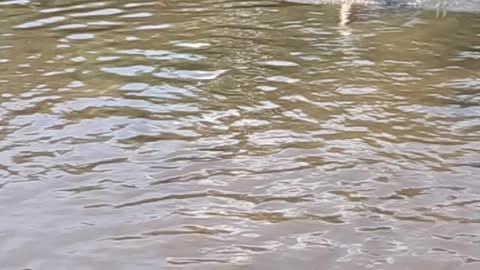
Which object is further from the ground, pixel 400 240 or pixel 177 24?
pixel 177 24

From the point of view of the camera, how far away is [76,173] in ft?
18.5

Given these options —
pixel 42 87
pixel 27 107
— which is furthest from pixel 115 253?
pixel 42 87

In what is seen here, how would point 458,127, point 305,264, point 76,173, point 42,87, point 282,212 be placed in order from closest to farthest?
point 305,264 < point 282,212 < point 76,173 < point 458,127 < point 42,87

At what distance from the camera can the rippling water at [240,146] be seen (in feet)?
15.3

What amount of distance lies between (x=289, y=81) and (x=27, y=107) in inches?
94.2

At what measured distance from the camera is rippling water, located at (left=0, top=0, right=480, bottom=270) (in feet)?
15.3

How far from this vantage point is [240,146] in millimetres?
6074

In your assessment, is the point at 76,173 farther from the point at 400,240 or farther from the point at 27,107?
the point at 400,240

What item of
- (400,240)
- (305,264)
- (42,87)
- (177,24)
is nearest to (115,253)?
Answer: (305,264)

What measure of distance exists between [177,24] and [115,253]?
5871mm

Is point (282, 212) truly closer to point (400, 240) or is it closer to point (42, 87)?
point (400, 240)

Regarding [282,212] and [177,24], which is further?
[177,24]

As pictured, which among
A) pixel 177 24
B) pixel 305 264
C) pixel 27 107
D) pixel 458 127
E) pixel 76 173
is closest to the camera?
pixel 305 264

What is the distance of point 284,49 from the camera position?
8773 millimetres
